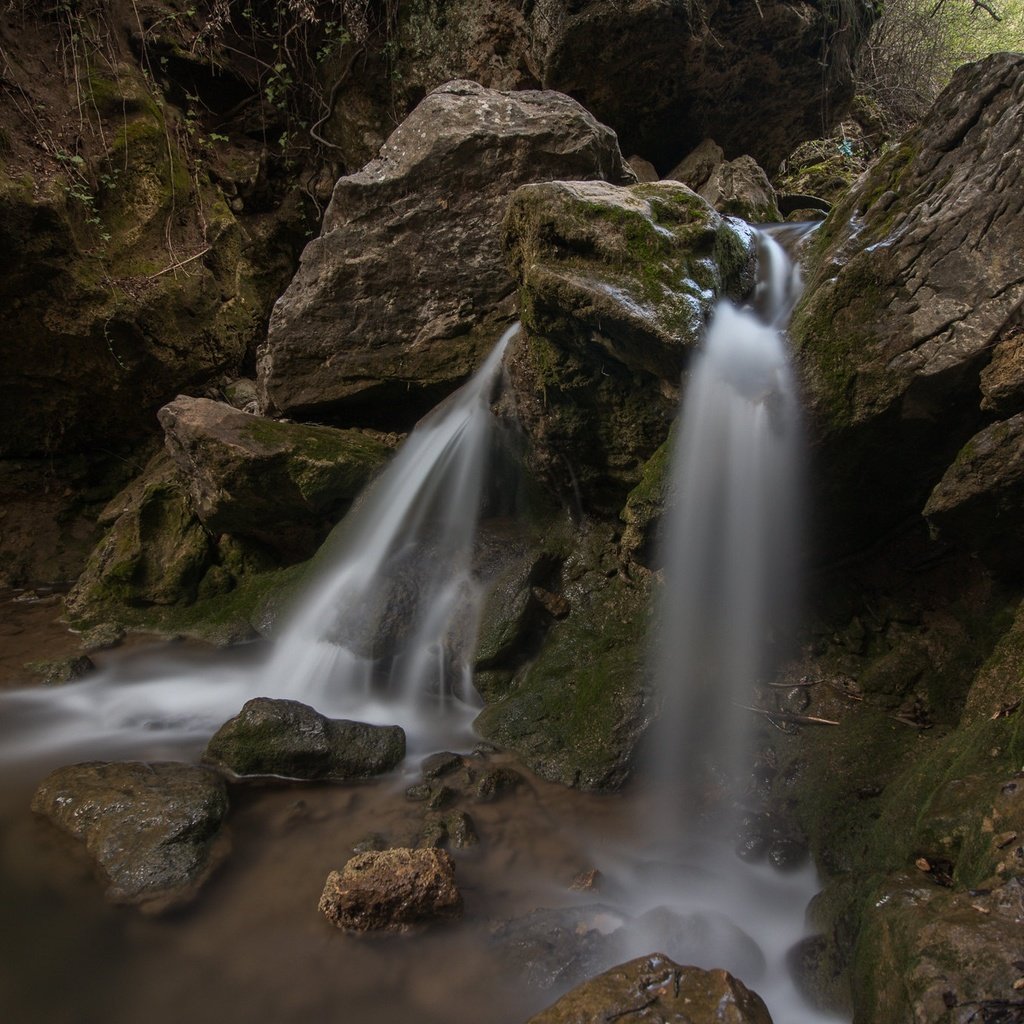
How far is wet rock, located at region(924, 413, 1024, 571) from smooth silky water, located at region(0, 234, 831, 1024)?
2.48 feet

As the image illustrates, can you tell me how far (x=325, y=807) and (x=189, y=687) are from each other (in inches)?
76.4

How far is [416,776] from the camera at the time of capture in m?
3.41

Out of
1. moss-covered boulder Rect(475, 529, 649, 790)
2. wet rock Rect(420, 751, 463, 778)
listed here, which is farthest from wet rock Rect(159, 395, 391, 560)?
wet rock Rect(420, 751, 463, 778)

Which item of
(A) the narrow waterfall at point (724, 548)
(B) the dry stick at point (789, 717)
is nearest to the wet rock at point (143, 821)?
(A) the narrow waterfall at point (724, 548)

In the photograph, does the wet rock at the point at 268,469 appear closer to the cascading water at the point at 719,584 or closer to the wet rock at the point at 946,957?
the cascading water at the point at 719,584

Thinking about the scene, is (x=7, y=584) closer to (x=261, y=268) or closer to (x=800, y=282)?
(x=261, y=268)

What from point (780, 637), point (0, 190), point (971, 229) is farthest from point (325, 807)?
point (0, 190)

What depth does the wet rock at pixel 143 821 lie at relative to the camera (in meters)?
2.50

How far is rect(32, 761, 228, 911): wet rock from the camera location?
8.19 ft

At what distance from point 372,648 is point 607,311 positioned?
8.82ft

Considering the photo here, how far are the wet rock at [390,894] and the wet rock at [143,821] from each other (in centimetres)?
60

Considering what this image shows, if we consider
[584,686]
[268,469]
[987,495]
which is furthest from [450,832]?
[268,469]

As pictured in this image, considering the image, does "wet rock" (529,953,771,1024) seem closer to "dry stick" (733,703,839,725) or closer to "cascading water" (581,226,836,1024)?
"cascading water" (581,226,836,1024)

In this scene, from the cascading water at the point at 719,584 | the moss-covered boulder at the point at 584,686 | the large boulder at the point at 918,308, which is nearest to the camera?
the large boulder at the point at 918,308
